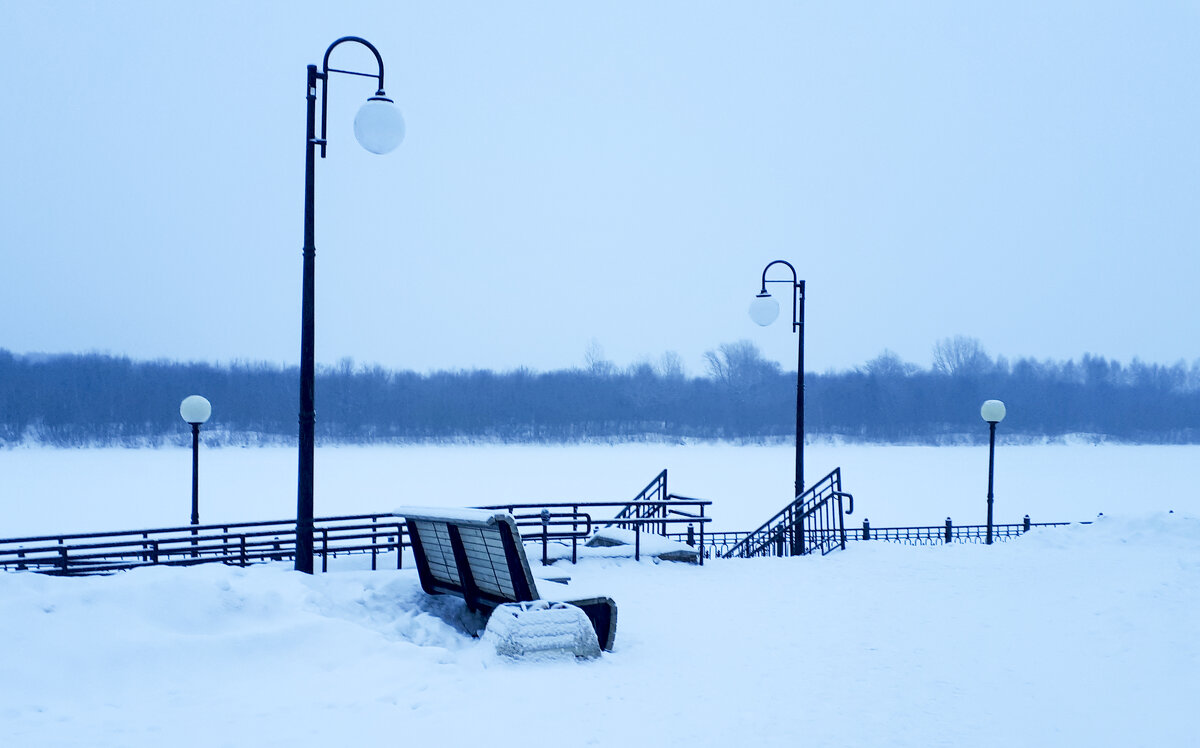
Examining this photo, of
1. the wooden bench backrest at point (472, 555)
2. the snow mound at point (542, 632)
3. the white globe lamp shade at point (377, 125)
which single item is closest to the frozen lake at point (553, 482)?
the wooden bench backrest at point (472, 555)

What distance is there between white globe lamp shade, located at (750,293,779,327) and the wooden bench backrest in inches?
364

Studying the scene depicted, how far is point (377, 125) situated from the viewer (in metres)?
9.28

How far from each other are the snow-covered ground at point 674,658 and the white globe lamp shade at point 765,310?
4.52m

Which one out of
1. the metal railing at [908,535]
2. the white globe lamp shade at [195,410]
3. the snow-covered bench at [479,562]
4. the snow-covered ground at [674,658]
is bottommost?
the metal railing at [908,535]

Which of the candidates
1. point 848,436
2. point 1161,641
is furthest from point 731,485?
point 848,436

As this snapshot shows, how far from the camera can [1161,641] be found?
906 centimetres

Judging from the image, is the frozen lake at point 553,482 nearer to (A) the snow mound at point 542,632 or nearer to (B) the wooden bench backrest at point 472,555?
(B) the wooden bench backrest at point 472,555

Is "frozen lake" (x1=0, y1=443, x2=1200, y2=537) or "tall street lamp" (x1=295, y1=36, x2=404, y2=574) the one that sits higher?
"tall street lamp" (x1=295, y1=36, x2=404, y2=574)

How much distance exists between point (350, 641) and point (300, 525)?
2.20 metres

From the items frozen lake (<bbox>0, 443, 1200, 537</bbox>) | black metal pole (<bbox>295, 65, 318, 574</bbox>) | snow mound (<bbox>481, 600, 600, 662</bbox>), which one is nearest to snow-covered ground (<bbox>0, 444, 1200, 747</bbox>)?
snow mound (<bbox>481, 600, 600, 662</bbox>)

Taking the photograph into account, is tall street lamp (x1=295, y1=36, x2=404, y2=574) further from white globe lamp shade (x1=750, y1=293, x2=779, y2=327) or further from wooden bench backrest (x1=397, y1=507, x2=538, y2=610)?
white globe lamp shade (x1=750, y1=293, x2=779, y2=327)

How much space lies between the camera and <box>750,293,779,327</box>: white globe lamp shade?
56.7 feet

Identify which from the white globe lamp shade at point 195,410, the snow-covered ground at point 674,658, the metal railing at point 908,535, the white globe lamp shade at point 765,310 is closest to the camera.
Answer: the snow-covered ground at point 674,658

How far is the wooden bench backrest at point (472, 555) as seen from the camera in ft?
27.2
